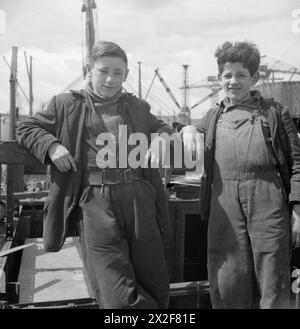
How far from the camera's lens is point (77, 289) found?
129 inches

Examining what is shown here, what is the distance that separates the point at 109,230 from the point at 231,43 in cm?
121

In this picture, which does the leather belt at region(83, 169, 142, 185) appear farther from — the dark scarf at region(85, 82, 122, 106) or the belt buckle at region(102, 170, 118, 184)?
the dark scarf at region(85, 82, 122, 106)

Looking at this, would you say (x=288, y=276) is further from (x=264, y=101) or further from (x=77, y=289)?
(x=77, y=289)

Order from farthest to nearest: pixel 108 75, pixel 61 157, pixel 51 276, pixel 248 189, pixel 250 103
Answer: pixel 51 276
pixel 250 103
pixel 248 189
pixel 108 75
pixel 61 157

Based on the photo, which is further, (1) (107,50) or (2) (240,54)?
(2) (240,54)

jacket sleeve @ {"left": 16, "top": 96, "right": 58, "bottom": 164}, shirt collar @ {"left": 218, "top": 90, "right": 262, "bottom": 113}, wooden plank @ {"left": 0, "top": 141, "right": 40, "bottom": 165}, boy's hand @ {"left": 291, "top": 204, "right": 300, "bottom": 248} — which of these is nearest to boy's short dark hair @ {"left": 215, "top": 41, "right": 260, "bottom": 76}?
shirt collar @ {"left": 218, "top": 90, "right": 262, "bottom": 113}

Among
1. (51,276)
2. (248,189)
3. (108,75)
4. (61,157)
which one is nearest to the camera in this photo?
(61,157)

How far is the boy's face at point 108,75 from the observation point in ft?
7.34

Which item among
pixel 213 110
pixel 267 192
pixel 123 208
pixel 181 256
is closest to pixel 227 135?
pixel 213 110

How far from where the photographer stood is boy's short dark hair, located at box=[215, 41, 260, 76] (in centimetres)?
241

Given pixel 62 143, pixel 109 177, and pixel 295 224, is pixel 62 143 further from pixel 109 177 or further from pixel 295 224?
pixel 295 224

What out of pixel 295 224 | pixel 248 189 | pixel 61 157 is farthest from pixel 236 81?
pixel 61 157

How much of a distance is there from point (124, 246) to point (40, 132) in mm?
688

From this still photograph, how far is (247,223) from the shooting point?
2377 mm
